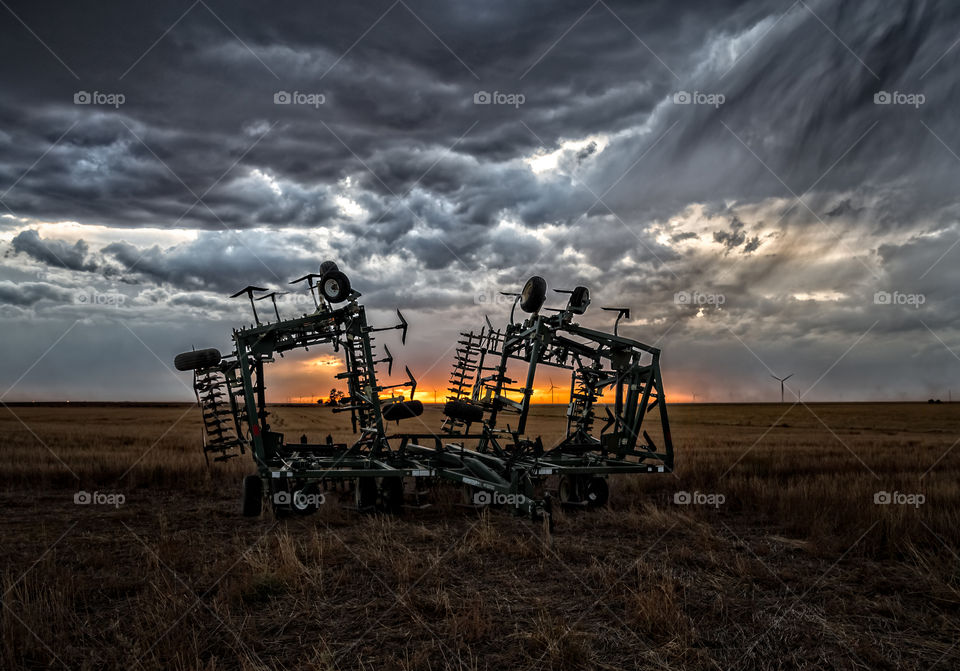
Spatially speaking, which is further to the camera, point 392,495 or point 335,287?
point 335,287

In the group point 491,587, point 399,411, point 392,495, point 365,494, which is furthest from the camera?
point 399,411

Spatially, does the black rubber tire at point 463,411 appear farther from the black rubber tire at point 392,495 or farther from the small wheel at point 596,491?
the small wheel at point 596,491

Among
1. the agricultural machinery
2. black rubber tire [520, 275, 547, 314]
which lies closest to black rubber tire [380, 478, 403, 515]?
the agricultural machinery

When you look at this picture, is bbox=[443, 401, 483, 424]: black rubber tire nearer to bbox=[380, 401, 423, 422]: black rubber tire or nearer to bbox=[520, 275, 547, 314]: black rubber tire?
bbox=[380, 401, 423, 422]: black rubber tire

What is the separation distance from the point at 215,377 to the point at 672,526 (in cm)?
1045

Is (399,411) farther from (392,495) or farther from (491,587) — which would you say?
(491,587)

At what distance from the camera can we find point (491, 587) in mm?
8320

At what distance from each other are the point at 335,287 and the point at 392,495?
4.74 meters

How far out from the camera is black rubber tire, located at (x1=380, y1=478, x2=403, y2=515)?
1338 centimetres

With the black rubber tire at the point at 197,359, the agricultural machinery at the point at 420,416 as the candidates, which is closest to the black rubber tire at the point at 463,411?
the agricultural machinery at the point at 420,416

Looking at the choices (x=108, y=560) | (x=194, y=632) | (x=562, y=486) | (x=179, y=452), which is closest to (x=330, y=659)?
(x=194, y=632)

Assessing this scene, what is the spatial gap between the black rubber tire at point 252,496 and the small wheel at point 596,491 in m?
7.30

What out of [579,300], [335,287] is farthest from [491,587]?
[579,300]

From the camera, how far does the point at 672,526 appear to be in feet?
39.4
